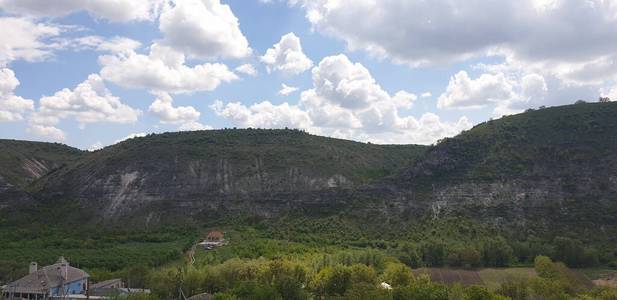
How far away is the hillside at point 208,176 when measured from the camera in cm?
12900

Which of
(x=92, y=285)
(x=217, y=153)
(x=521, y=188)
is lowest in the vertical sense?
(x=92, y=285)

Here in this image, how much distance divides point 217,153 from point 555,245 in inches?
3442

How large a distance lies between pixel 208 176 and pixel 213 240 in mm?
39123

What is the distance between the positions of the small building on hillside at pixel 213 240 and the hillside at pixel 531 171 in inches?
1576

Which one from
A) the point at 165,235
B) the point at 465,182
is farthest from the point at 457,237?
the point at 165,235

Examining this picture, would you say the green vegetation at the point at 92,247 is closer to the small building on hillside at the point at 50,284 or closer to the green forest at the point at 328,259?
the green forest at the point at 328,259

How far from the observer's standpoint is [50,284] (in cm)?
6538

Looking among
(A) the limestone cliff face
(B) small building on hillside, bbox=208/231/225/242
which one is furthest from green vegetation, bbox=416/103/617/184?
(B) small building on hillside, bbox=208/231/225/242

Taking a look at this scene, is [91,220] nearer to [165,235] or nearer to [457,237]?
[165,235]

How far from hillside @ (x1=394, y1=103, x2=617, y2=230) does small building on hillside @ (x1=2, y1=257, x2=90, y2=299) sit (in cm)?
6648

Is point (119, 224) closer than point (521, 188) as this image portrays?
No

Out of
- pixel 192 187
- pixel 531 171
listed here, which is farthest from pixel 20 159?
pixel 531 171

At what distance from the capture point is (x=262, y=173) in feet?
465

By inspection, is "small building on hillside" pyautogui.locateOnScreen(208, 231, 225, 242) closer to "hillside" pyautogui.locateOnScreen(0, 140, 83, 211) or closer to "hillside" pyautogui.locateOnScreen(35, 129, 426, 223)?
"hillside" pyautogui.locateOnScreen(35, 129, 426, 223)
